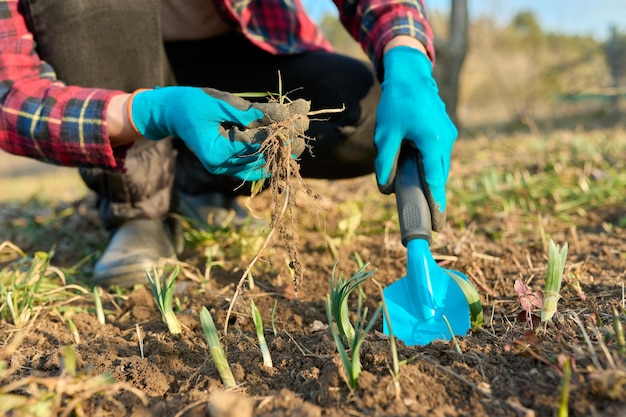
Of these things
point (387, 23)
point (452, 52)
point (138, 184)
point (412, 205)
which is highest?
point (452, 52)

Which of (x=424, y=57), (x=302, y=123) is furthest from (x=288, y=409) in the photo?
(x=424, y=57)

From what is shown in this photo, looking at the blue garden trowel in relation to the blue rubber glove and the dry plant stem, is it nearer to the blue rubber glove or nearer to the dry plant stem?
the dry plant stem

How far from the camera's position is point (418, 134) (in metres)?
1.39

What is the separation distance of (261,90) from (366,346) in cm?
116

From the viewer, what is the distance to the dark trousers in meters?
1.85

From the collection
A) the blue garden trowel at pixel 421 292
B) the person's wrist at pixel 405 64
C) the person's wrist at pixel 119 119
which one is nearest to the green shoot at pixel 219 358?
the blue garden trowel at pixel 421 292

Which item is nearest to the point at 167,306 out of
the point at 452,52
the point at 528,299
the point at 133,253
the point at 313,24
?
the point at 133,253

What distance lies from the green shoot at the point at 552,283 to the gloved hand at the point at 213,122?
0.67m

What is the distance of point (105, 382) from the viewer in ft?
3.14

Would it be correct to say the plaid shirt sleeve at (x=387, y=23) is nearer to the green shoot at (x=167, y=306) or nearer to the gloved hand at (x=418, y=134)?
the gloved hand at (x=418, y=134)

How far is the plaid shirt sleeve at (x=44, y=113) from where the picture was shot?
1426mm

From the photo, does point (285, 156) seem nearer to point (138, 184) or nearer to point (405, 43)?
point (405, 43)

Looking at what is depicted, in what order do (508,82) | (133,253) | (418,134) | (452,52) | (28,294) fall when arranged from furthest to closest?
(508,82), (452,52), (133,253), (28,294), (418,134)

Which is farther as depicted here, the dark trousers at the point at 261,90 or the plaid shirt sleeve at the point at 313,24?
the dark trousers at the point at 261,90
